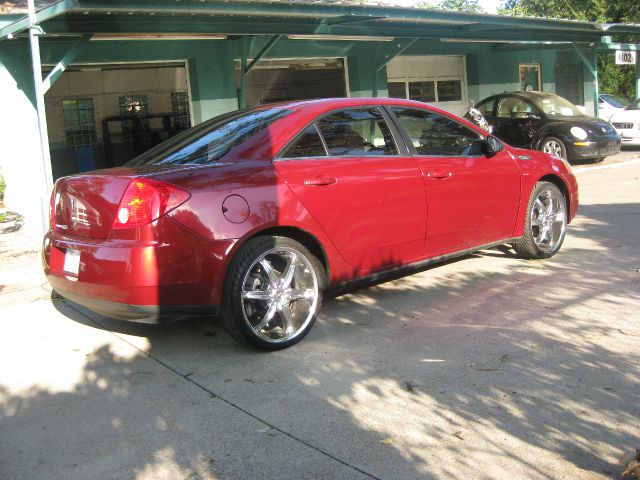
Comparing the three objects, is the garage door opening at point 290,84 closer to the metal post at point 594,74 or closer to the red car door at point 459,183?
the metal post at point 594,74

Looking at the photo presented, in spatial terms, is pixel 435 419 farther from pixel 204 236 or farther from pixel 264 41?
pixel 264 41

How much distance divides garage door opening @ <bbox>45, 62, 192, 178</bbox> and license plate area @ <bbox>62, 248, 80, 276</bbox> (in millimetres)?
13495

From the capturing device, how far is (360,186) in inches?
194

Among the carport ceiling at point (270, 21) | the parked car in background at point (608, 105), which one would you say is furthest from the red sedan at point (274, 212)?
the parked car in background at point (608, 105)

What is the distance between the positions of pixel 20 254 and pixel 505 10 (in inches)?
1416

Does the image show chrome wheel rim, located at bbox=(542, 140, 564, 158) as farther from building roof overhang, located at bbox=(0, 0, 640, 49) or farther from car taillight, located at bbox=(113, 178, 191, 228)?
car taillight, located at bbox=(113, 178, 191, 228)

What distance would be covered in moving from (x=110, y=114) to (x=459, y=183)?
15.4 m

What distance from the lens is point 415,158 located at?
5.38 m

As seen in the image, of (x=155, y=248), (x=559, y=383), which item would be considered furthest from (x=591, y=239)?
(x=155, y=248)

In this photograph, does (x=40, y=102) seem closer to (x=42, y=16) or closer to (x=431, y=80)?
(x=42, y=16)

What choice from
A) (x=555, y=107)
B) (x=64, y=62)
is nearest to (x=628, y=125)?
(x=555, y=107)

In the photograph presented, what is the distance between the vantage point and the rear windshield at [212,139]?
4.68 metres

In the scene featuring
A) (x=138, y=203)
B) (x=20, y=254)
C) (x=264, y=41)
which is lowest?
(x=20, y=254)

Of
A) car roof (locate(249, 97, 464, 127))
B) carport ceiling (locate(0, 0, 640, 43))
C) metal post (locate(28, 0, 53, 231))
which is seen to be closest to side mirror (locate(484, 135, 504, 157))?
car roof (locate(249, 97, 464, 127))
